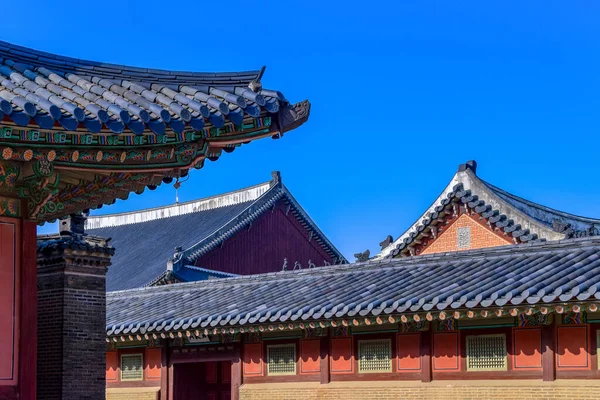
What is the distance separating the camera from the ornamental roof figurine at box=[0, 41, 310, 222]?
6.64 meters

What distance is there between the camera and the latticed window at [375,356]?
16703 millimetres

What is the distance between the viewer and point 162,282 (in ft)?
98.5

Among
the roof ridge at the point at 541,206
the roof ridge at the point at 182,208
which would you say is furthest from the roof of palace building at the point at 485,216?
the roof ridge at the point at 182,208

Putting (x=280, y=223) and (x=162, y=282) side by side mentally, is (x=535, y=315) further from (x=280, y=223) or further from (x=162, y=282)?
(x=280, y=223)

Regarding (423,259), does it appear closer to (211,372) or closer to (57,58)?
(211,372)

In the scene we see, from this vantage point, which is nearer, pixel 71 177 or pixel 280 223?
pixel 71 177

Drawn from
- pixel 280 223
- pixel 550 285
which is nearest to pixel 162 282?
pixel 280 223

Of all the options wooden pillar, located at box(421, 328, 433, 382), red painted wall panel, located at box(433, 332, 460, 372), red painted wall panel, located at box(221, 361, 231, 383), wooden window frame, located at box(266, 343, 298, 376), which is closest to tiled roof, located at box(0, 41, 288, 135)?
red painted wall panel, located at box(433, 332, 460, 372)

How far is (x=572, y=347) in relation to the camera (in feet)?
47.7

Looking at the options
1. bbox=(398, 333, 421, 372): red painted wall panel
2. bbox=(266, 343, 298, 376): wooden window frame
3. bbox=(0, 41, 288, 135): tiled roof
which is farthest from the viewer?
bbox=(266, 343, 298, 376): wooden window frame

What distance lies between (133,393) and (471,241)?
32.0ft

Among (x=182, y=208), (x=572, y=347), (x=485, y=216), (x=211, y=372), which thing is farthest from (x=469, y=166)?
(x=182, y=208)

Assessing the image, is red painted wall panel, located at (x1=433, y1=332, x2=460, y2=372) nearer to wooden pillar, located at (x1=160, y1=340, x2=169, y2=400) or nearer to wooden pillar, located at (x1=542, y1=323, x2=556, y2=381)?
wooden pillar, located at (x1=542, y1=323, x2=556, y2=381)

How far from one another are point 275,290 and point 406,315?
4.95 meters
